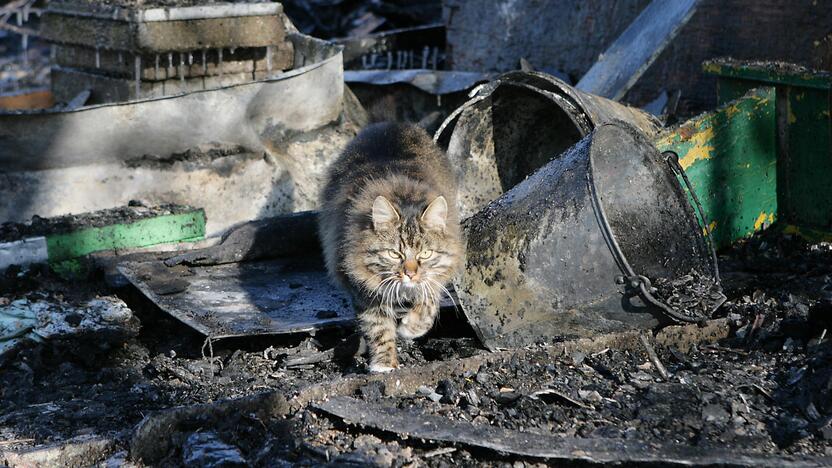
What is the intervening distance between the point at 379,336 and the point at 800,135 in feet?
9.55

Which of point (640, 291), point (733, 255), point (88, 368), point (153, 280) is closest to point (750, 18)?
point (733, 255)

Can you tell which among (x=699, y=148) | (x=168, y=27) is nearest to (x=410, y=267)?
(x=699, y=148)

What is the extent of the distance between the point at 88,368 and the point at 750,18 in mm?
4829

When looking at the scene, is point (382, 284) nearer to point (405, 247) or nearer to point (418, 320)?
point (405, 247)

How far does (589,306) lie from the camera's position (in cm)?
445

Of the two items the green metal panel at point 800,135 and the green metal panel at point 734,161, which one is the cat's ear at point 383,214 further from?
the green metal panel at point 800,135

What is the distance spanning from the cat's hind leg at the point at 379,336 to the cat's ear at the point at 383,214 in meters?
0.41

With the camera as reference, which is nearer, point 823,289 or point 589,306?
point 589,306

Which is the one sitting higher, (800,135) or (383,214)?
(800,135)

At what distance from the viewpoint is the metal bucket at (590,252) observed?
440cm

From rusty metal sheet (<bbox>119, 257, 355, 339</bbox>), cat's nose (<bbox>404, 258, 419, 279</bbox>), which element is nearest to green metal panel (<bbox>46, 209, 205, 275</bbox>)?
rusty metal sheet (<bbox>119, 257, 355, 339</bbox>)

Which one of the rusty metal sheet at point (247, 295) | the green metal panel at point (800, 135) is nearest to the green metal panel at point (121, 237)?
the rusty metal sheet at point (247, 295)

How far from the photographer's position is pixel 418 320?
15.6 feet

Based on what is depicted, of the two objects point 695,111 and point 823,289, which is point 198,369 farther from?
point 695,111
